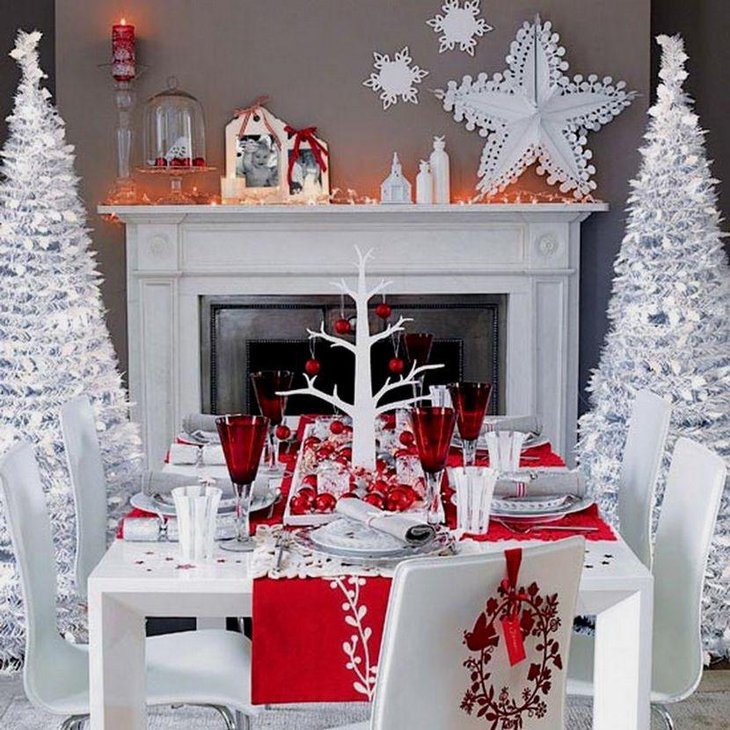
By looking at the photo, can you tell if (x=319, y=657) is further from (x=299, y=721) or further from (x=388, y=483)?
(x=299, y=721)

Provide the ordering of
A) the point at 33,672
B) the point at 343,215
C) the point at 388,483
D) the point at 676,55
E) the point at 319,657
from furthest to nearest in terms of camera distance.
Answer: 1. the point at 343,215
2. the point at 676,55
3. the point at 388,483
4. the point at 33,672
5. the point at 319,657

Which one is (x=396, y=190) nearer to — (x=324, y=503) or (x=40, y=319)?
(x=40, y=319)

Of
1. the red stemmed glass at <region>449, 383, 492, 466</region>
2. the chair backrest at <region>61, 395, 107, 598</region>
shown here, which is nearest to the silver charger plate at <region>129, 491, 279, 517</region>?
the red stemmed glass at <region>449, 383, 492, 466</region>

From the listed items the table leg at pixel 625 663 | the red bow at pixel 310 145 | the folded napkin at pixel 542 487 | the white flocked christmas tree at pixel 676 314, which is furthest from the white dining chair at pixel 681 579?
the red bow at pixel 310 145

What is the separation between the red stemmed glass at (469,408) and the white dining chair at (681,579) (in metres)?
0.41

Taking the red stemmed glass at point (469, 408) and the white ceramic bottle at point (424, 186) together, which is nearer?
the red stemmed glass at point (469, 408)

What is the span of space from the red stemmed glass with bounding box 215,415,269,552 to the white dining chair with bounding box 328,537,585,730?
547 millimetres

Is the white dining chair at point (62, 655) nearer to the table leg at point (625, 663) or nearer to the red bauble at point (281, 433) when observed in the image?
the red bauble at point (281, 433)

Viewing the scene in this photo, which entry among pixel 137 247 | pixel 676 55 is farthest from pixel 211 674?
pixel 137 247

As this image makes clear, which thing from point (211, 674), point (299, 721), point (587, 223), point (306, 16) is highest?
point (306, 16)

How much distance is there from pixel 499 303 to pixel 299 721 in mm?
2366

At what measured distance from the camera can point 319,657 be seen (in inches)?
77.5

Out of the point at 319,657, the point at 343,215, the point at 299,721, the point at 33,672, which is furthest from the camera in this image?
the point at 343,215

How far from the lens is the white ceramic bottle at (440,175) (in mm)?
5117
